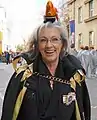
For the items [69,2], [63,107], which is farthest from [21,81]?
[69,2]

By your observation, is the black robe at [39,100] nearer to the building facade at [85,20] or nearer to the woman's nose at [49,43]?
the woman's nose at [49,43]

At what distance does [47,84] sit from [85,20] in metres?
30.8

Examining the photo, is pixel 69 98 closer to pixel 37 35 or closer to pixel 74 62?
pixel 74 62

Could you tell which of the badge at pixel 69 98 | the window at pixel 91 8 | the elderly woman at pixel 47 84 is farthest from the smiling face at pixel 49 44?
the window at pixel 91 8

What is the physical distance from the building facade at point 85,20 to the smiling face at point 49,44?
27577 millimetres

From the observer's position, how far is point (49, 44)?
2969 millimetres

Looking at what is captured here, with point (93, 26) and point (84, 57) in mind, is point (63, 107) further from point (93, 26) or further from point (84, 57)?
point (93, 26)

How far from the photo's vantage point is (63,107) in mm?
2908

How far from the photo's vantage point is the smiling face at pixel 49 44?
9.77 ft

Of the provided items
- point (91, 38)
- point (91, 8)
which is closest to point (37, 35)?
point (91, 38)

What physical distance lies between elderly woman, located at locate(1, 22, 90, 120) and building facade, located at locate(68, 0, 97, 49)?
90.4 feet

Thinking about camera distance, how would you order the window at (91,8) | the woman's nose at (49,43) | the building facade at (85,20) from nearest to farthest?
1. the woman's nose at (49,43)
2. the building facade at (85,20)
3. the window at (91,8)

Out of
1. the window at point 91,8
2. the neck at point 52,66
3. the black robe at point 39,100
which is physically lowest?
the black robe at point 39,100

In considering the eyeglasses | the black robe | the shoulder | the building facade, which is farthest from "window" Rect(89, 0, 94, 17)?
the black robe
